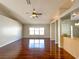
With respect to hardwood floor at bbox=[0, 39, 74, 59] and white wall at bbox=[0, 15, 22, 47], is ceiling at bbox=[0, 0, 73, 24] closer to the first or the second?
white wall at bbox=[0, 15, 22, 47]

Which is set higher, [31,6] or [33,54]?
[31,6]

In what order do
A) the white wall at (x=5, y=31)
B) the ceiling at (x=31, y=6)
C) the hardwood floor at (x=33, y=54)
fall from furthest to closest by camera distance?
the white wall at (x=5, y=31)
the ceiling at (x=31, y=6)
the hardwood floor at (x=33, y=54)

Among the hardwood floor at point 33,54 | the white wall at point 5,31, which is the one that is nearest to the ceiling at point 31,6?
the white wall at point 5,31

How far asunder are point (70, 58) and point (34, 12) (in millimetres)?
5007

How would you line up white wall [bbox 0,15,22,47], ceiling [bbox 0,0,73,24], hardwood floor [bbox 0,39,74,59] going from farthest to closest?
white wall [bbox 0,15,22,47] < ceiling [bbox 0,0,73,24] < hardwood floor [bbox 0,39,74,59]

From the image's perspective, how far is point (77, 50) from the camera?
19.2 feet

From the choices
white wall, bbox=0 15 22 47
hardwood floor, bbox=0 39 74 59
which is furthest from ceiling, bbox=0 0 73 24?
hardwood floor, bbox=0 39 74 59

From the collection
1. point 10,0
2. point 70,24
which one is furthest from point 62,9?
point 10,0

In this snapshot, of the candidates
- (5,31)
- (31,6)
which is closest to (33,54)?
(31,6)

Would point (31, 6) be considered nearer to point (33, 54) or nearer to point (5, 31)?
point (33, 54)

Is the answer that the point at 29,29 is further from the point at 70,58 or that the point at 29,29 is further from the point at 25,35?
the point at 70,58

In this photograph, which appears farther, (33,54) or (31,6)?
(31,6)

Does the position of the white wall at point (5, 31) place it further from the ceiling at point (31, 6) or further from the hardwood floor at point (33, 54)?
the hardwood floor at point (33, 54)

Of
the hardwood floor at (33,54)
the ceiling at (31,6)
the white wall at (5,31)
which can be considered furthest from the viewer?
the white wall at (5,31)
